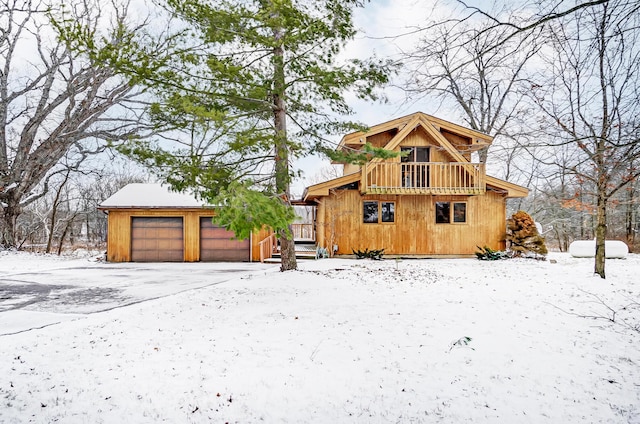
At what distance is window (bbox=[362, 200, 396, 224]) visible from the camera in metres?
16.1

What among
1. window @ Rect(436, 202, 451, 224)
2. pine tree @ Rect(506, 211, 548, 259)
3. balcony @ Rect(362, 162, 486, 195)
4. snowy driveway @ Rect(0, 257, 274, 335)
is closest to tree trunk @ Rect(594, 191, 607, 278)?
pine tree @ Rect(506, 211, 548, 259)

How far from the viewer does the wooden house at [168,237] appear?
1592 centimetres

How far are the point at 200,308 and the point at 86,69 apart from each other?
17154mm

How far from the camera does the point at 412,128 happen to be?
15.5m

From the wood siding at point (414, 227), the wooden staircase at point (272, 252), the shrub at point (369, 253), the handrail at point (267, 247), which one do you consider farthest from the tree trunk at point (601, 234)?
the handrail at point (267, 247)

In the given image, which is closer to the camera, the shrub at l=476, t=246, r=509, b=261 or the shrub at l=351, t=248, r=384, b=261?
the shrub at l=476, t=246, r=509, b=261

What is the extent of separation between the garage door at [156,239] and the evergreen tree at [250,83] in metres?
7.84

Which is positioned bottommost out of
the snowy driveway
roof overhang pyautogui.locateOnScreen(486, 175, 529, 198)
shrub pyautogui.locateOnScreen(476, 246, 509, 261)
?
the snowy driveway

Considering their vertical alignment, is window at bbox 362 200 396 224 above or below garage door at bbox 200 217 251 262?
above

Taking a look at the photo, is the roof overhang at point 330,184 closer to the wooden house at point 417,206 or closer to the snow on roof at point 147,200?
the wooden house at point 417,206

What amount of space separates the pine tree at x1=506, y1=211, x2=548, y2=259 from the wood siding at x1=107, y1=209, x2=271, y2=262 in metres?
10.6

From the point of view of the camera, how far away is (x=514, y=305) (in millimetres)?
6797

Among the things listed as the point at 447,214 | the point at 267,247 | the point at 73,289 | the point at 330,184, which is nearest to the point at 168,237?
the point at 267,247

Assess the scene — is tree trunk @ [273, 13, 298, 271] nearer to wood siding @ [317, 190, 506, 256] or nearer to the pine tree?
wood siding @ [317, 190, 506, 256]
